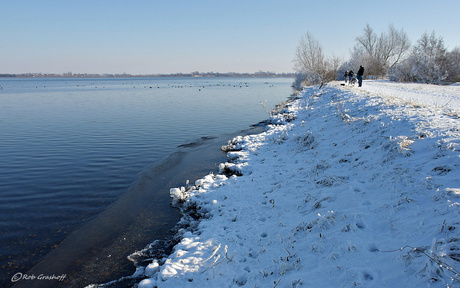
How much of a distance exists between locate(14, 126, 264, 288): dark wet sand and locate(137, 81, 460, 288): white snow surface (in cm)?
90

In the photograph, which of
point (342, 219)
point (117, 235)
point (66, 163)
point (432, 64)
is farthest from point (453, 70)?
point (66, 163)

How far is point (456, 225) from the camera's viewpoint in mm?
3768

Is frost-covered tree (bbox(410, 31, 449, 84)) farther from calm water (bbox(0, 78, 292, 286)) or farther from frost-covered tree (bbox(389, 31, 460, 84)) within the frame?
calm water (bbox(0, 78, 292, 286))

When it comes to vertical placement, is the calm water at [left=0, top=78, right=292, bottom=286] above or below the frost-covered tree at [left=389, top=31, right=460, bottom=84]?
below

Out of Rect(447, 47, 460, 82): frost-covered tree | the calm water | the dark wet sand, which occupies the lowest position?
the dark wet sand

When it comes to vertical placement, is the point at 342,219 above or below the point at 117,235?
above

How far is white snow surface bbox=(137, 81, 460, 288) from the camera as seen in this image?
381cm

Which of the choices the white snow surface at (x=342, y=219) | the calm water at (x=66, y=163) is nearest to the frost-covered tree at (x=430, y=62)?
the calm water at (x=66, y=163)

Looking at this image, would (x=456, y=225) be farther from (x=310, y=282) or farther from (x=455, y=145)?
(x=455, y=145)

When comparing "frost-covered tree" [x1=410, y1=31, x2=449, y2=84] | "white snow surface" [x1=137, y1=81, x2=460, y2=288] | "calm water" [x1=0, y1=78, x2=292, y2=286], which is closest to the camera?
"white snow surface" [x1=137, y1=81, x2=460, y2=288]

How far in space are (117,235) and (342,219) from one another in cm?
588

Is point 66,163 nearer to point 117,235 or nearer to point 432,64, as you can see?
point 117,235

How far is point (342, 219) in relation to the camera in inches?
205

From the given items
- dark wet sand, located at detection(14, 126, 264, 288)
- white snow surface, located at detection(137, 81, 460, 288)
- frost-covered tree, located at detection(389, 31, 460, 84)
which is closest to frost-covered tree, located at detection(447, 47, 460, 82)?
frost-covered tree, located at detection(389, 31, 460, 84)
